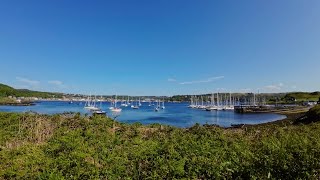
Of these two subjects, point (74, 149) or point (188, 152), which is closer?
point (188, 152)

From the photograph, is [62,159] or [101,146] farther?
[101,146]

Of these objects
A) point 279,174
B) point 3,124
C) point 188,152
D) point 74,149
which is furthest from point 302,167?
point 3,124

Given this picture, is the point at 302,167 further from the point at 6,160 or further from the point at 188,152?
the point at 6,160

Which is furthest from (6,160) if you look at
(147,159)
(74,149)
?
(147,159)

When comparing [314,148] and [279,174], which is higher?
[314,148]

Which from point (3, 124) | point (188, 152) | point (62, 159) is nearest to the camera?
point (62, 159)

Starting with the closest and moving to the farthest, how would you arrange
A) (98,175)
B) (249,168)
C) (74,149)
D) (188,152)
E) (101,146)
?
1. (249,168)
2. (98,175)
3. (188,152)
4. (74,149)
5. (101,146)

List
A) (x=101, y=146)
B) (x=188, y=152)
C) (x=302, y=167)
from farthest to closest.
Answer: (x=101, y=146)
(x=188, y=152)
(x=302, y=167)

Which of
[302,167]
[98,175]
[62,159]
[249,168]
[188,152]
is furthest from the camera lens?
[188,152]

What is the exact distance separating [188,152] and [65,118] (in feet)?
48.0

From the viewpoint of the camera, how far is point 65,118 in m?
23.5

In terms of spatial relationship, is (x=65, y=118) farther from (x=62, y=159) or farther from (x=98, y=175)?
(x=98, y=175)

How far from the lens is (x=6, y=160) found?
1211 cm

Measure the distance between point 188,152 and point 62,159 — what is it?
5.07m
